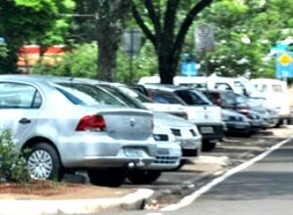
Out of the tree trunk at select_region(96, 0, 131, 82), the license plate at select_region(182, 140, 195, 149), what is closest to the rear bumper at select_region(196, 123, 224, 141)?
the tree trunk at select_region(96, 0, 131, 82)

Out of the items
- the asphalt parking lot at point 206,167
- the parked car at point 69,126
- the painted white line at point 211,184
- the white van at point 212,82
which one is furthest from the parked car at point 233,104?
the parked car at point 69,126

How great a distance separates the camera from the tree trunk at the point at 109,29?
2364 centimetres

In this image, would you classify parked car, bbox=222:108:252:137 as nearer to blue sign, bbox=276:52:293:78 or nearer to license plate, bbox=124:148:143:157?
blue sign, bbox=276:52:293:78

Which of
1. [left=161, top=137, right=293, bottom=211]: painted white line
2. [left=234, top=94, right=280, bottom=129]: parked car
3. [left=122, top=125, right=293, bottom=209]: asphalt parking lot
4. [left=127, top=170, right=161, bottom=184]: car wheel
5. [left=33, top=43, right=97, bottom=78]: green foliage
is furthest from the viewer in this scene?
[left=33, top=43, right=97, bottom=78]: green foliage

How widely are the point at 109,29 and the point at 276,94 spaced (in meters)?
21.5

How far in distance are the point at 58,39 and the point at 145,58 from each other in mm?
16970

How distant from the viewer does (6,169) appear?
14.8 metres

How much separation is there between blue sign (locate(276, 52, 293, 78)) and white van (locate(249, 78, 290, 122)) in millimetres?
2348

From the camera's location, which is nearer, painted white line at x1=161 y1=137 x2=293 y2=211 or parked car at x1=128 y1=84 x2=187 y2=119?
painted white line at x1=161 y1=137 x2=293 y2=211

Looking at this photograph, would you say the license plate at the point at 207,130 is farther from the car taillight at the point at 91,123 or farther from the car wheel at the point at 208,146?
the car taillight at the point at 91,123

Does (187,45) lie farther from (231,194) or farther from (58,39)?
(231,194)

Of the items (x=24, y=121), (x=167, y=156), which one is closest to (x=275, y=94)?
(x=167, y=156)

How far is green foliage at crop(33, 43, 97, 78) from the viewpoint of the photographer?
164 ft

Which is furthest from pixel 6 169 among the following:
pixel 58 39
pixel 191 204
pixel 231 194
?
pixel 58 39
